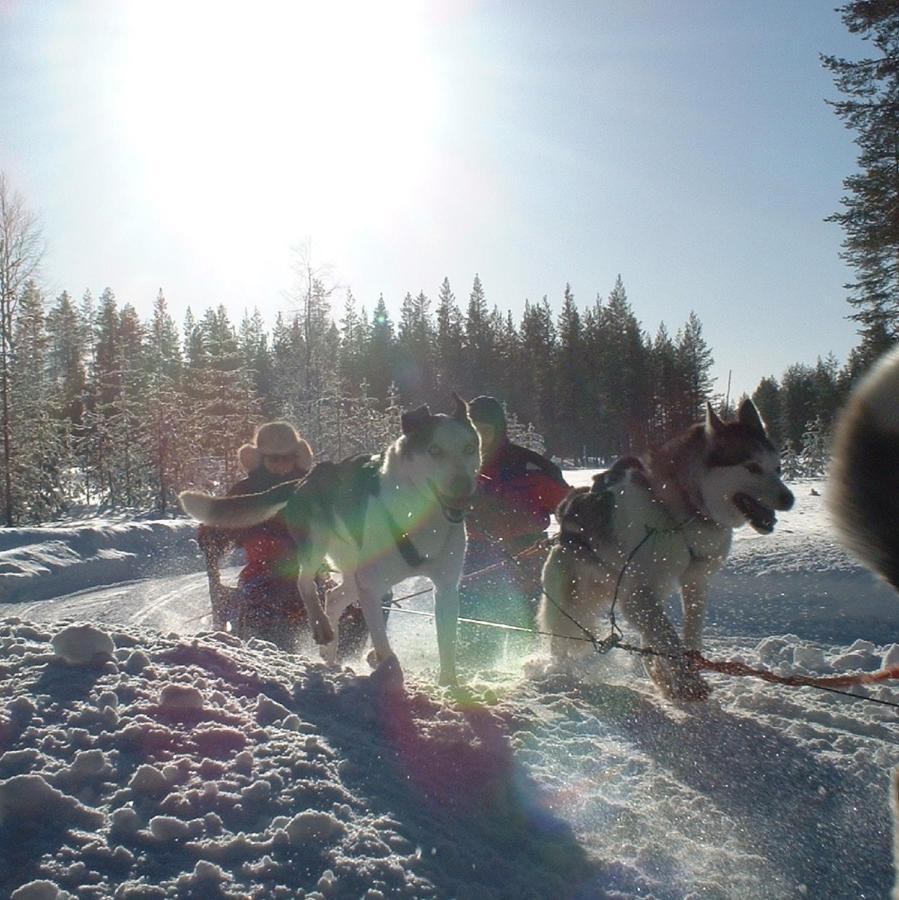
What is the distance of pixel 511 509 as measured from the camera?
756 centimetres

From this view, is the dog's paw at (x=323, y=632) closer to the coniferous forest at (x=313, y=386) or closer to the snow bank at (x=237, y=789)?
the snow bank at (x=237, y=789)

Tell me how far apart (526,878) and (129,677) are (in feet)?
5.11

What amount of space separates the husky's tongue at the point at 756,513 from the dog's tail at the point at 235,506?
9.99 feet

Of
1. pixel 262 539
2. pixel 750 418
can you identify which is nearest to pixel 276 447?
pixel 262 539

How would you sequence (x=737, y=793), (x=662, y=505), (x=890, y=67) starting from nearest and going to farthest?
(x=737, y=793)
(x=662, y=505)
(x=890, y=67)

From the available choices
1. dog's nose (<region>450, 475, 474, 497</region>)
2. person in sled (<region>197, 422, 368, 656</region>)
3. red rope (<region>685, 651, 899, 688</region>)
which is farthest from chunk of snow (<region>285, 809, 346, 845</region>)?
person in sled (<region>197, 422, 368, 656</region>)

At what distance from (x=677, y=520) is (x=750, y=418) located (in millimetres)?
783

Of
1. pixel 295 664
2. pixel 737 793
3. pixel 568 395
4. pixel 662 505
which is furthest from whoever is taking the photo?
pixel 568 395

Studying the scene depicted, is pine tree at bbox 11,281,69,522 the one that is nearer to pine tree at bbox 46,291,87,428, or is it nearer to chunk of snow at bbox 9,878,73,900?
chunk of snow at bbox 9,878,73,900

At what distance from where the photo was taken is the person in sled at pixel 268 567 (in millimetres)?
6375

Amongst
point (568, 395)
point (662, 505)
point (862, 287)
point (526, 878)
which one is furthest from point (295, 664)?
point (568, 395)

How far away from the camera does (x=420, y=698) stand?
341 cm

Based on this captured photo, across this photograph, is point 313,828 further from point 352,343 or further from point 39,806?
point 352,343

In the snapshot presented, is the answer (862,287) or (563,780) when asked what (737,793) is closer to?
(563,780)
